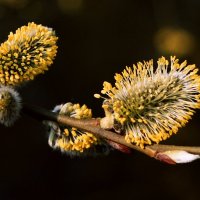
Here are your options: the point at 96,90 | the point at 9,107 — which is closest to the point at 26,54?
the point at 9,107

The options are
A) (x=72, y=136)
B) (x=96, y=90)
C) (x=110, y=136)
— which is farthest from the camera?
(x=96, y=90)

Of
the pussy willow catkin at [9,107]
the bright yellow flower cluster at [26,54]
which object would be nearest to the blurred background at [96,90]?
the bright yellow flower cluster at [26,54]

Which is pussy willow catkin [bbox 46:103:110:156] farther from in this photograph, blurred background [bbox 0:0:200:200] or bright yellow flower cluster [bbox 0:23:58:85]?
blurred background [bbox 0:0:200:200]

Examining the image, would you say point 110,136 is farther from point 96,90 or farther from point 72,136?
point 96,90

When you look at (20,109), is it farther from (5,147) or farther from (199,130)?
(199,130)

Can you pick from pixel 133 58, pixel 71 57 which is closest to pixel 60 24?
pixel 71 57

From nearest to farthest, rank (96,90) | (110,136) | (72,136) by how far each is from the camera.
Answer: (110,136), (72,136), (96,90)

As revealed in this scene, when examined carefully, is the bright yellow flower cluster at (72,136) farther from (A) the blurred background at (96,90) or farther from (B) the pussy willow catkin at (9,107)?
(A) the blurred background at (96,90)
